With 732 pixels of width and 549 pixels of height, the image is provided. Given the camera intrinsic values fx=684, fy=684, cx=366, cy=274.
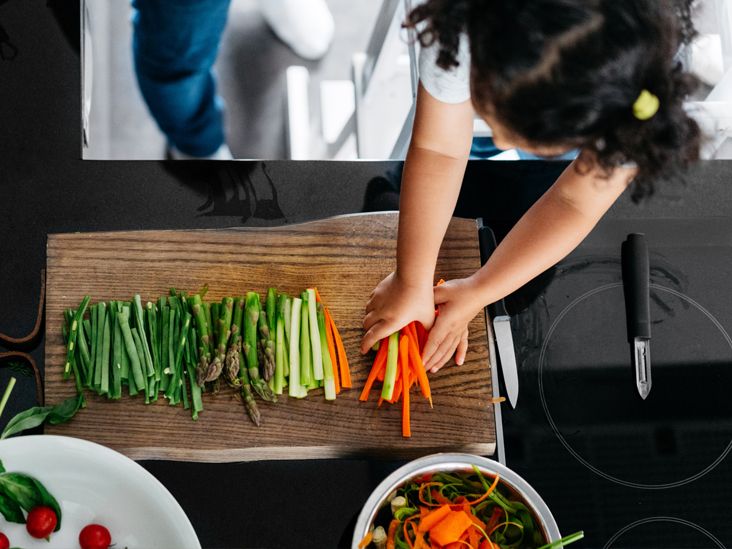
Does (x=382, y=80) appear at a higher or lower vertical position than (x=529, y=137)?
higher

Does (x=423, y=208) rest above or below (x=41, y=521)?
above

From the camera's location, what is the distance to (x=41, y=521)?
962 mm

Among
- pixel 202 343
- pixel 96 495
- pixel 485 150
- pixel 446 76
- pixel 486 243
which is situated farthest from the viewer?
pixel 485 150

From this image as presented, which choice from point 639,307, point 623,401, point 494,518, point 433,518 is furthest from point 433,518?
point 639,307

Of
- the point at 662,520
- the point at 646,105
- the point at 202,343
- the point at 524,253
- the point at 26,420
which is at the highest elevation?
the point at 646,105

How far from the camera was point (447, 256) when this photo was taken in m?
1.21

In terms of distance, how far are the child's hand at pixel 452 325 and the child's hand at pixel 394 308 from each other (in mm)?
25

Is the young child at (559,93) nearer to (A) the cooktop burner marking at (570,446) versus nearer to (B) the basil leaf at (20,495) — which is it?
(A) the cooktop burner marking at (570,446)

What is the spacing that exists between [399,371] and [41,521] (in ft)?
1.86

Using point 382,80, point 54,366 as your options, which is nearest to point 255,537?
point 54,366

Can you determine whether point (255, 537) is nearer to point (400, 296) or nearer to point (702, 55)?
point (400, 296)

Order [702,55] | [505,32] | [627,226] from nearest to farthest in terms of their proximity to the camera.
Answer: [505,32] < [627,226] < [702,55]

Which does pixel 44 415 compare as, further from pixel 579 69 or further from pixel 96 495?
pixel 579 69

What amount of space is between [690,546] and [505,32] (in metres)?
0.93
